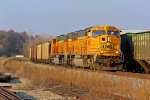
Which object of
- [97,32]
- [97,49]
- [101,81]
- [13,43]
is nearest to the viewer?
[101,81]

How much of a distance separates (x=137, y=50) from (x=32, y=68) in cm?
1556

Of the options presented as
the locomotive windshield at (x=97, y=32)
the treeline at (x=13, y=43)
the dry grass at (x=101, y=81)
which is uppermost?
the treeline at (x=13, y=43)

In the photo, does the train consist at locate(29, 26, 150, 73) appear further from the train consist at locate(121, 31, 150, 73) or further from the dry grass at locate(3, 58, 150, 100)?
the dry grass at locate(3, 58, 150, 100)

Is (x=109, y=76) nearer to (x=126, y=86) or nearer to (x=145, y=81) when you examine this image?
(x=126, y=86)

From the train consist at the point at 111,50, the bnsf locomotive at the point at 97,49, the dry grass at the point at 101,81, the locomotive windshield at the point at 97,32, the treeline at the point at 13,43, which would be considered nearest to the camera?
the dry grass at the point at 101,81

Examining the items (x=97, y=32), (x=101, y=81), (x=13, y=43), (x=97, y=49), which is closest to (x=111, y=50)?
(x=97, y=49)

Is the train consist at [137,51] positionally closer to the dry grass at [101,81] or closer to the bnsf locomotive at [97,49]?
the bnsf locomotive at [97,49]

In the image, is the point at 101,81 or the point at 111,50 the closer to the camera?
the point at 101,81

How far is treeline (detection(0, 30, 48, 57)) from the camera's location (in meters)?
134

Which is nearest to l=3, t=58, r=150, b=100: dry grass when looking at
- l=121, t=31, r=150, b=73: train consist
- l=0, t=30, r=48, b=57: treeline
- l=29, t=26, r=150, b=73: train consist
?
l=29, t=26, r=150, b=73: train consist

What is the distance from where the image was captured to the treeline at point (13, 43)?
134 meters

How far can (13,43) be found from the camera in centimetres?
15425

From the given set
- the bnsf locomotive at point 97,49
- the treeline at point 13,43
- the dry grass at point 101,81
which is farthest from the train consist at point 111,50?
the treeline at point 13,43

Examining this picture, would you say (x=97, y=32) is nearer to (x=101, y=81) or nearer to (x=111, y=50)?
(x=111, y=50)
